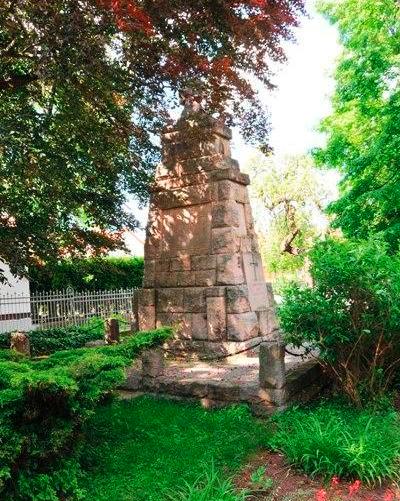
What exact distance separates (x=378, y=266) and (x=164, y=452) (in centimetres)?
320

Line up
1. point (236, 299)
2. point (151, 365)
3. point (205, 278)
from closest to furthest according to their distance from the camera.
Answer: point (151, 365) < point (236, 299) < point (205, 278)

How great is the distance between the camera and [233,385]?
5.65 meters

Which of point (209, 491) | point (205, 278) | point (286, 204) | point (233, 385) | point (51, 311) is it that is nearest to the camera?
point (209, 491)

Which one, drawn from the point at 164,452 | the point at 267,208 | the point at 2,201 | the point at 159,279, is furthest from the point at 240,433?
the point at 267,208

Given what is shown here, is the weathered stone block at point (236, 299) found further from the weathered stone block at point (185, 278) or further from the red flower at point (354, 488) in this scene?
the red flower at point (354, 488)

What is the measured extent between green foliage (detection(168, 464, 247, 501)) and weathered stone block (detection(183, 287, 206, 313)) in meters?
4.45

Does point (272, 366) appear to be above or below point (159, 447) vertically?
above

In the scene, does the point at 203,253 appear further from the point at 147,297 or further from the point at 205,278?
the point at 147,297

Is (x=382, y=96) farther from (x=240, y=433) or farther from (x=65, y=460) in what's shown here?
(x=65, y=460)

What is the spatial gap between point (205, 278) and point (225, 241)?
0.78 metres

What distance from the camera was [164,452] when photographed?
421cm

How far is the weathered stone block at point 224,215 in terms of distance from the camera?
8.06 m

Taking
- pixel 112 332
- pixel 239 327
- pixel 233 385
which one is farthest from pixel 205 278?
pixel 233 385

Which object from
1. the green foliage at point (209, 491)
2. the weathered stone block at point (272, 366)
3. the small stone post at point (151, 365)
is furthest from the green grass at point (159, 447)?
the small stone post at point (151, 365)
